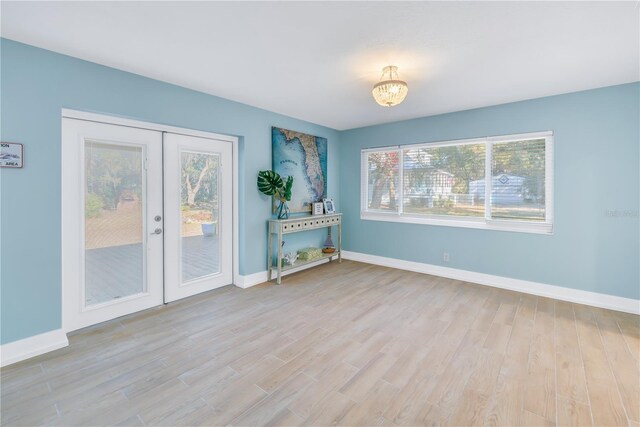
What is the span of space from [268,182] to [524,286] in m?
3.78

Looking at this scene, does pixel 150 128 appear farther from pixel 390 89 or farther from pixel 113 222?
pixel 390 89

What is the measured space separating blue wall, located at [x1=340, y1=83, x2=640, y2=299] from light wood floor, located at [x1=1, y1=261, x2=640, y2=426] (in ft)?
1.76

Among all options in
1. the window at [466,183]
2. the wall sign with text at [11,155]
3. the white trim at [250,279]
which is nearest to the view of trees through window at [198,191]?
the white trim at [250,279]

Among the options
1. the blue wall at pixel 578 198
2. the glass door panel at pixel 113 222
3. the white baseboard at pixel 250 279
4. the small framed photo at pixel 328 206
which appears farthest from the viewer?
the small framed photo at pixel 328 206

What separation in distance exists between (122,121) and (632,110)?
18.1ft

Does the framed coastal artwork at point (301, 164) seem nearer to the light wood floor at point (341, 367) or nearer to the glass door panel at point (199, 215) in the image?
the glass door panel at point (199, 215)

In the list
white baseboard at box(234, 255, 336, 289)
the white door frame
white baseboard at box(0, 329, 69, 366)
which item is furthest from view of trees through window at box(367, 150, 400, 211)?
white baseboard at box(0, 329, 69, 366)

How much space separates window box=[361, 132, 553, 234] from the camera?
377cm

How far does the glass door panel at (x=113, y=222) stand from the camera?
2.82 metres

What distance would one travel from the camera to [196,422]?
66.1 inches

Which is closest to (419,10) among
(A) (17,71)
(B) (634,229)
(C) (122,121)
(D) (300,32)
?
(D) (300,32)

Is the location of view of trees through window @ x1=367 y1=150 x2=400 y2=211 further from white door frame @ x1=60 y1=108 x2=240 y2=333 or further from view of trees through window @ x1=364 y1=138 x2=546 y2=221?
white door frame @ x1=60 y1=108 x2=240 y2=333

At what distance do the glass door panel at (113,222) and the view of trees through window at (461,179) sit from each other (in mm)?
3777

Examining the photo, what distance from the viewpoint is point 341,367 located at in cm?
221
